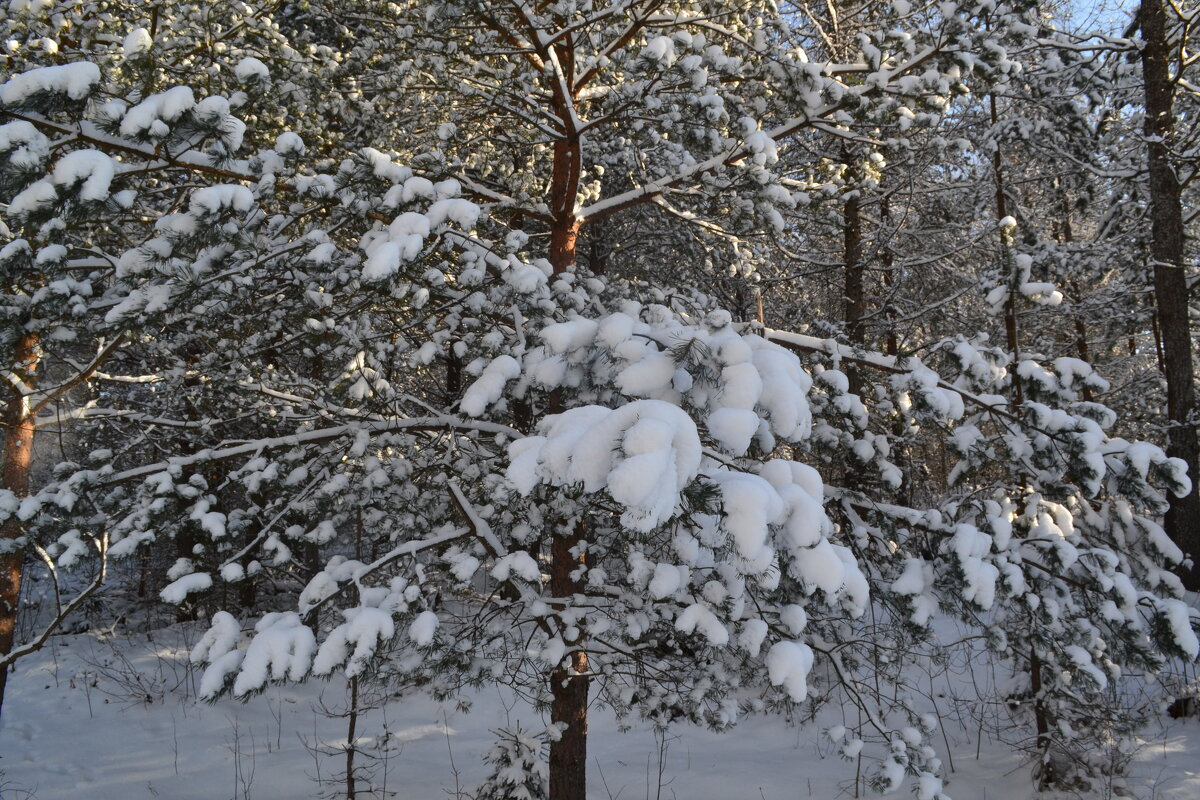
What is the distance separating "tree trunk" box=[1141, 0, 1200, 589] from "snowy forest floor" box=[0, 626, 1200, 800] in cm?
249

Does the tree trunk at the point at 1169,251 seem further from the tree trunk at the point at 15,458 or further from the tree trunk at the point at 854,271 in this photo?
the tree trunk at the point at 15,458

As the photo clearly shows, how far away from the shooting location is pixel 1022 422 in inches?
147

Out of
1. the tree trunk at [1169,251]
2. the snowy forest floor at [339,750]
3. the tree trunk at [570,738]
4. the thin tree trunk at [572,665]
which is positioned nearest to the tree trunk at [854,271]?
the tree trunk at [1169,251]

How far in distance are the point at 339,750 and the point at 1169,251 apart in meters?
10.6

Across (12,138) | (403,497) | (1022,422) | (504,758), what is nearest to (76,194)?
(12,138)

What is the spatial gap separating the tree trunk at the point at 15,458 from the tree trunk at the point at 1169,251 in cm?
1073

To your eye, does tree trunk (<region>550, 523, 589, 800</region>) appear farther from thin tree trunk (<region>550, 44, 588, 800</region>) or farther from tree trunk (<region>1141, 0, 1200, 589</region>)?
tree trunk (<region>1141, 0, 1200, 589</region>)

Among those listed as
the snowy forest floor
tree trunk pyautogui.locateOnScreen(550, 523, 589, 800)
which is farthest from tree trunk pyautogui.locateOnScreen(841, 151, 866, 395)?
tree trunk pyautogui.locateOnScreen(550, 523, 589, 800)

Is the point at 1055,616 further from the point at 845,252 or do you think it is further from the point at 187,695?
the point at 187,695

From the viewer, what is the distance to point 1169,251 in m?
7.55

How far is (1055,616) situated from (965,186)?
7.57 m

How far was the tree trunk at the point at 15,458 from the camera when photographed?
494cm

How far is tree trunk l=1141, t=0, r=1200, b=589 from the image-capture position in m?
7.38

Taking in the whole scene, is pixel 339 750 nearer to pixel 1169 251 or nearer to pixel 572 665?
pixel 572 665
